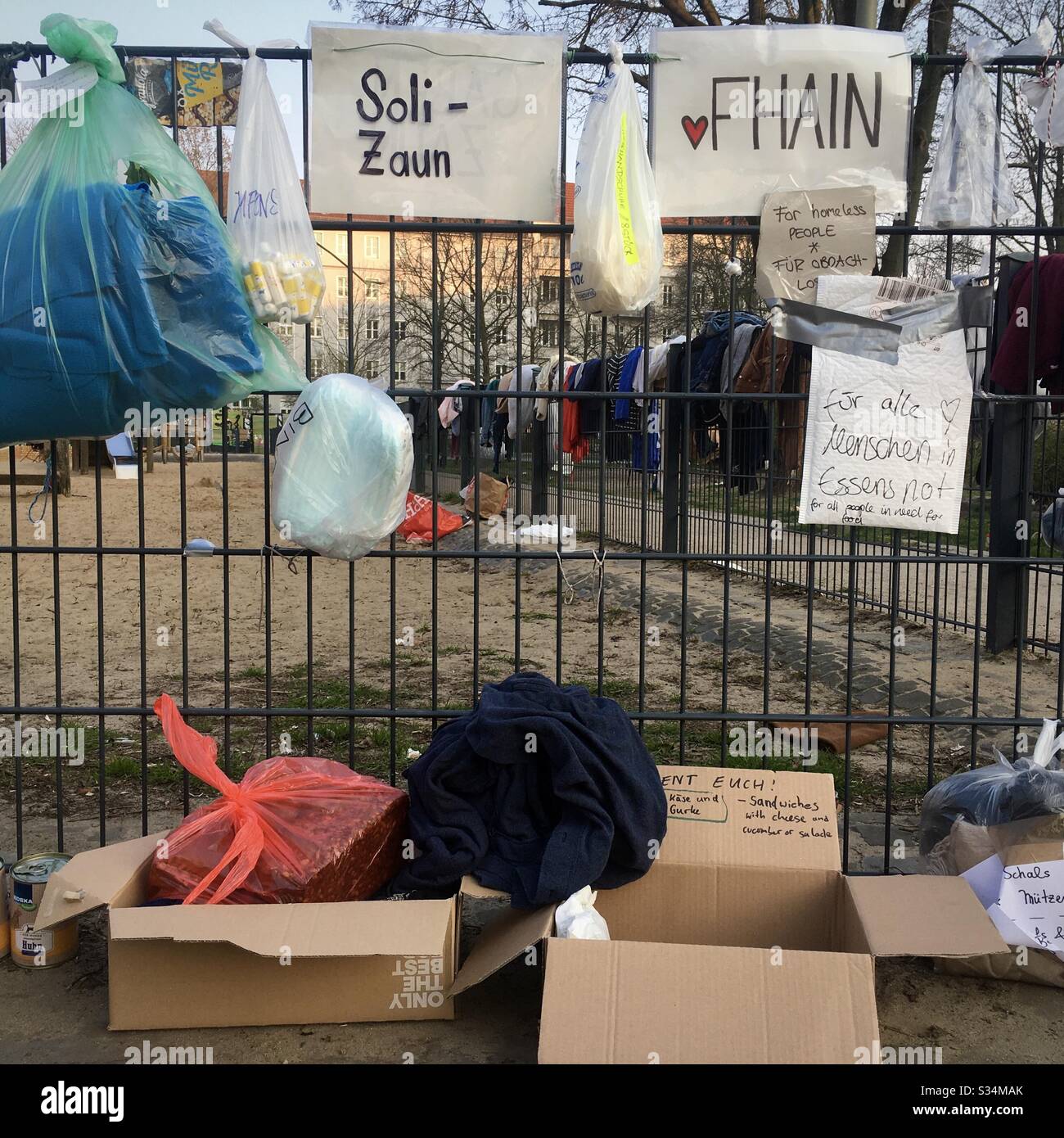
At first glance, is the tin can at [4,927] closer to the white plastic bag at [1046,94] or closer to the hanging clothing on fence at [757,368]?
the hanging clothing on fence at [757,368]

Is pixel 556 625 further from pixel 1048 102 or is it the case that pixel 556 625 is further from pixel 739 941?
pixel 1048 102

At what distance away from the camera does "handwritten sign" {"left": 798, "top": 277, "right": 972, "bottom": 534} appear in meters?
3.65

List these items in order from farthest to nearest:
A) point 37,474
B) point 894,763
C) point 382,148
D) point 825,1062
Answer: point 37,474, point 894,763, point 382,148, point 825,1062

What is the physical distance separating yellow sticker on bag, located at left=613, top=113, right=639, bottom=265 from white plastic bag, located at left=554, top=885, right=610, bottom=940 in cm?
188

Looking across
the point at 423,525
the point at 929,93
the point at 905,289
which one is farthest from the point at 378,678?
the point at 929,93

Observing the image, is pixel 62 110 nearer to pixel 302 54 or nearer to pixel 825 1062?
pixel 302 54

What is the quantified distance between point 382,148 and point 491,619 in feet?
19.8

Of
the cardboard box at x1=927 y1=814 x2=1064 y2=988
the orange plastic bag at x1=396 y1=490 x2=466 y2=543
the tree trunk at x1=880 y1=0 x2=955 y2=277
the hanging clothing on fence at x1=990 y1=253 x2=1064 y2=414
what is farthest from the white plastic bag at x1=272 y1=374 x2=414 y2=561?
the orange plastic bag at x1=396 y1=490 x2=466 y2=543

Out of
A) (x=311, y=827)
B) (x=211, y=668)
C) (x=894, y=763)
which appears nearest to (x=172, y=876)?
(x=311, y=827)

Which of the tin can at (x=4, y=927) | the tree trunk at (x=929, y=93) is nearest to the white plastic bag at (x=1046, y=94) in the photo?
the tin can at (x=4, y=927)

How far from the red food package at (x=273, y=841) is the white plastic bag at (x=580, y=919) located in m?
0.59

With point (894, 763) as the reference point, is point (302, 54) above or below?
above

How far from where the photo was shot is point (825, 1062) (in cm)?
243

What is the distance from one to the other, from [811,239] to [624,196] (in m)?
0.70
